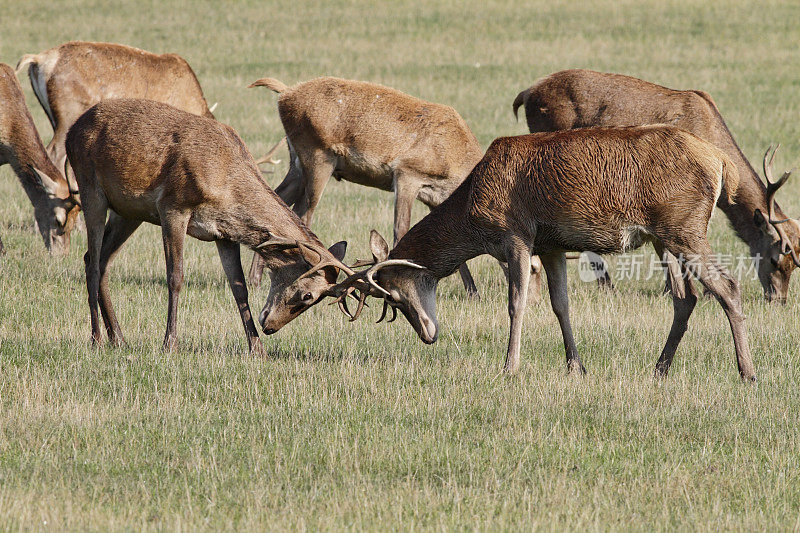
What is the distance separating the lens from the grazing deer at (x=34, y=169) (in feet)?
37.6

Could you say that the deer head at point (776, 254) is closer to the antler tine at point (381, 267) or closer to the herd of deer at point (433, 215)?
the herd of deer at point (433, 215)

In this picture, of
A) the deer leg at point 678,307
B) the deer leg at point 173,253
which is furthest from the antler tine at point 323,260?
the deer leg at point 678,307

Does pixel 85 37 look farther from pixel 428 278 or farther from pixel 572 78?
pixel 428 278

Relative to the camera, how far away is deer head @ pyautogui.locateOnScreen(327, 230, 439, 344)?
7.24m

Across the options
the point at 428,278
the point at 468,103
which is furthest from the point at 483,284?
the point at 468,103

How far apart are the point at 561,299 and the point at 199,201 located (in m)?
2.55

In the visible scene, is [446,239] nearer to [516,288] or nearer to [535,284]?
[516,288]

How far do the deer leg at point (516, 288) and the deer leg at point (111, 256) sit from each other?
279cm

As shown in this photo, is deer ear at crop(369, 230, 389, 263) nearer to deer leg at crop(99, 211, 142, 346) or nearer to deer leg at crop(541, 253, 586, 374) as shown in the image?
deer leg at crop(541, 253, 586, 374)

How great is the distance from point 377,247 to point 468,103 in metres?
15.5

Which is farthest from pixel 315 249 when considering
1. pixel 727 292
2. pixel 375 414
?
pixel 727 292

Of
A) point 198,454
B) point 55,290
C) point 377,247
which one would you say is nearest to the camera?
point 198,454

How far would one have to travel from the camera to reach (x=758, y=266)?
10.2m

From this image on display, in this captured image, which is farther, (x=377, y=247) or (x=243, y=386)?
(x=377, y=247)
